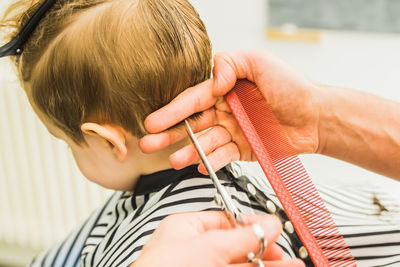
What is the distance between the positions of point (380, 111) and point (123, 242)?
0.63 meters

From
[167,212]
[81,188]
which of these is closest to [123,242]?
[167,212]

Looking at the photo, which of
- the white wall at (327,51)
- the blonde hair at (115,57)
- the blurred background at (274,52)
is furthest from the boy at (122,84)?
the white wall at (327,51)

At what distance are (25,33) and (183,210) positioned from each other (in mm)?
455

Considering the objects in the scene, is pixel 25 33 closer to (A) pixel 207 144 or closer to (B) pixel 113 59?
(B) pixel 113 59

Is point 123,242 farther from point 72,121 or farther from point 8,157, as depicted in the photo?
point 8,157

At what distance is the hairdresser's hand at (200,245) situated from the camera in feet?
1.57

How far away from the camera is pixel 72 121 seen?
0.81 metres

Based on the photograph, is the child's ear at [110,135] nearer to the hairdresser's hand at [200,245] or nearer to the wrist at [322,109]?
the hairdresser's hand at [200,245]

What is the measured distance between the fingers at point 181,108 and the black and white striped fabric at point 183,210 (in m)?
0.13

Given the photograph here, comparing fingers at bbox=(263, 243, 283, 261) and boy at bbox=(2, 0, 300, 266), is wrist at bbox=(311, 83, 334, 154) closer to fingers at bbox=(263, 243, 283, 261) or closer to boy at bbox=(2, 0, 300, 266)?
boy at bbox=(2, 0, 300, 266)

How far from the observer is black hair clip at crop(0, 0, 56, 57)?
2.47 feet

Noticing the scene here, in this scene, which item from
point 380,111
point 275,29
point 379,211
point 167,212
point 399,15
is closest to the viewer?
point 167,212

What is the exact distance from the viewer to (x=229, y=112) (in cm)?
86

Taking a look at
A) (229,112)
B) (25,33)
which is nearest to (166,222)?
(229,112)
